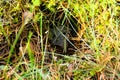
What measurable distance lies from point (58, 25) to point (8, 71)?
378mm

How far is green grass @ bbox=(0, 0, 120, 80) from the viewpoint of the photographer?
4.58ft

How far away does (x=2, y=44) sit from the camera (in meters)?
1.53

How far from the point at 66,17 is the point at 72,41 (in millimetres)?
133

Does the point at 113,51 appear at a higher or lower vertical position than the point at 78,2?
lower

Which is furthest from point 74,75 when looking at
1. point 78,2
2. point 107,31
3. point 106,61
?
point 78,2

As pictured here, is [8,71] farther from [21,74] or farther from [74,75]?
[74,75]

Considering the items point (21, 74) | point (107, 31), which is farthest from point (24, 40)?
point (107, 31)

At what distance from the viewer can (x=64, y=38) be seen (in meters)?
1.54

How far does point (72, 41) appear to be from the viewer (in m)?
1.55

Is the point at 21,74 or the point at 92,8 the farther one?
the point at 92,8

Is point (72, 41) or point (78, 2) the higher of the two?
point (78, 2)

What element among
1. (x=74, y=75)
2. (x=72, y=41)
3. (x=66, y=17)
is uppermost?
(x=66, y=17)

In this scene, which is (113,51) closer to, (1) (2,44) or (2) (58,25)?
(2) (58,25)

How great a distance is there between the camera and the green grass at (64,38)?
55.0 inches
